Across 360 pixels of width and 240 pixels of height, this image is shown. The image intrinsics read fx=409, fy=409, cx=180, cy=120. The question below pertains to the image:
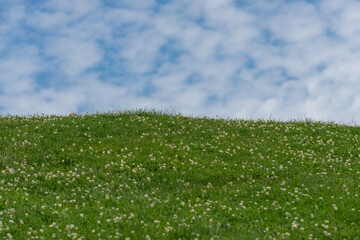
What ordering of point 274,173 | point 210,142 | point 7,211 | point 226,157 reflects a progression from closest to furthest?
point 7,211 < point 274,173 < point 226,157 < point 210,142

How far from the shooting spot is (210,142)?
1725 centimetres

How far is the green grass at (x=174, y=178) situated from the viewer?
1004 cm

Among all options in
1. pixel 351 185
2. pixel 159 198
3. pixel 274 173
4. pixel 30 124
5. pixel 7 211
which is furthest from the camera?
pixel 30 124

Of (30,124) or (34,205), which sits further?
(30,124)

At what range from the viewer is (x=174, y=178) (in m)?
13.7

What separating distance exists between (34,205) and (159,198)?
11.4ft

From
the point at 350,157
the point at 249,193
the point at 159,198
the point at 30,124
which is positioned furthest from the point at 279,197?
the point at 30,124

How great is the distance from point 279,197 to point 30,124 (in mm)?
12566

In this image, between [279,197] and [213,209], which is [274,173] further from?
[213,209]

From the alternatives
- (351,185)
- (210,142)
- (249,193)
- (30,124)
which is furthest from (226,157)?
(30,124)

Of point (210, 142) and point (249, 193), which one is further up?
point (210, 142)

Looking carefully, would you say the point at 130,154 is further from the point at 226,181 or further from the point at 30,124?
the point at 30,124

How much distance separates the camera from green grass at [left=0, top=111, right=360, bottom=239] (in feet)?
32.9

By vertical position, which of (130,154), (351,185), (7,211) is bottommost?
(7,211)
